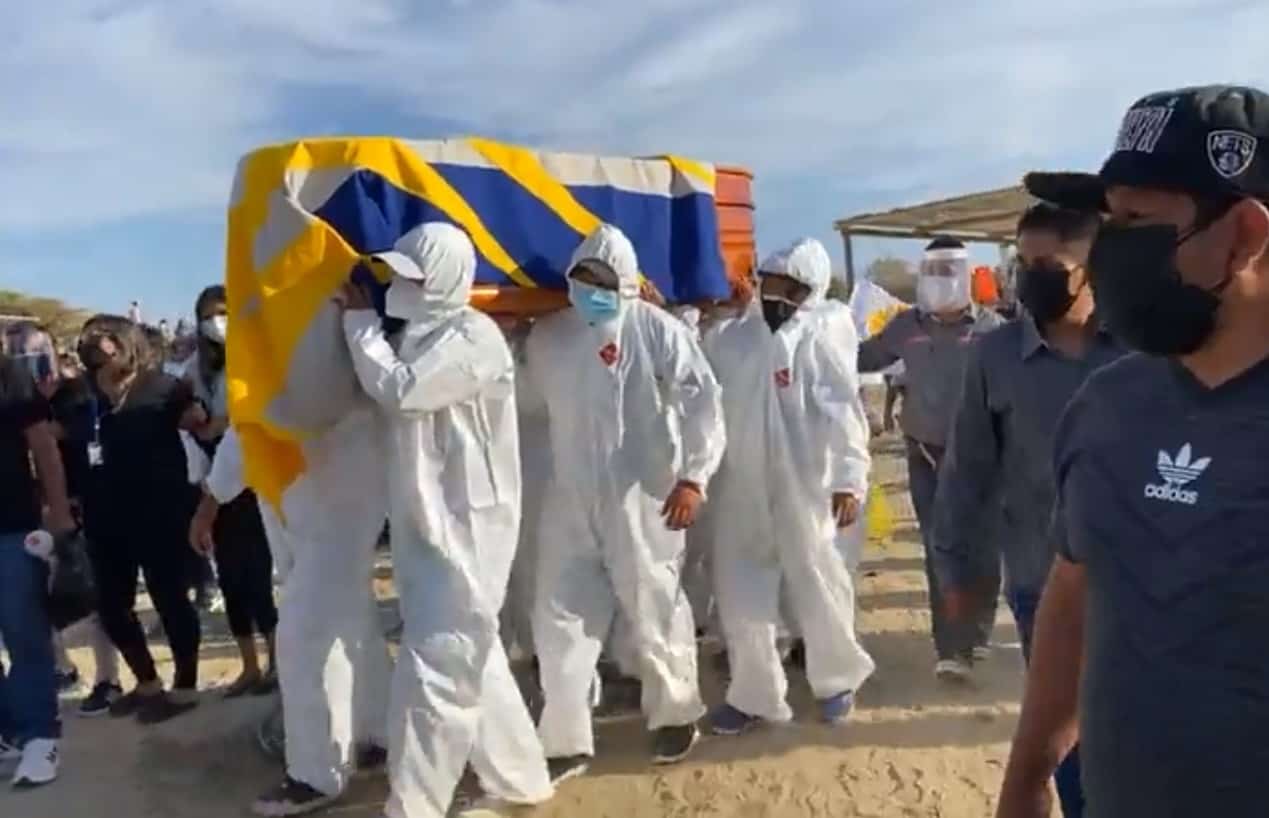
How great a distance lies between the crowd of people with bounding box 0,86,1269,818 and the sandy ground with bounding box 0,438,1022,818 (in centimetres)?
13

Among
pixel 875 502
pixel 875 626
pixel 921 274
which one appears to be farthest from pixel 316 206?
pixel 875 502

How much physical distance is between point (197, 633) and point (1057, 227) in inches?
172

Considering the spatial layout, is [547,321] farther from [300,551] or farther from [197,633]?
[197,633]

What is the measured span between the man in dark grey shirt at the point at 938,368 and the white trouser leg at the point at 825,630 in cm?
62

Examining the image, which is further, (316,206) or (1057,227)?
(316,206)

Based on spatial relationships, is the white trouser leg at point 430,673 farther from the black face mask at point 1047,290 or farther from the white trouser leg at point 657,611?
the black face mask at point 1047,290

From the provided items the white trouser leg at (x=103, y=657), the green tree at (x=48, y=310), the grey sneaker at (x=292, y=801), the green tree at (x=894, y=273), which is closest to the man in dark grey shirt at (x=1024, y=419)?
the grey sneaker at (x=292, y=801)

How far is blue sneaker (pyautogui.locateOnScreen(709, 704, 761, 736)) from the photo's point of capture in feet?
18.1

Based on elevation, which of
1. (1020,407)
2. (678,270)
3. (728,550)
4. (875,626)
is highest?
(678,270)

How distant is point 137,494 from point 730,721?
8.52ft

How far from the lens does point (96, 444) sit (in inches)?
256

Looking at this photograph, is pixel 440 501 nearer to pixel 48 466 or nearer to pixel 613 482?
pixel 613 482

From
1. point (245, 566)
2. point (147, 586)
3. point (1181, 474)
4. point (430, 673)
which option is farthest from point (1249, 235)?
point (147, 586)

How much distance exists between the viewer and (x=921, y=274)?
20.9 feet
